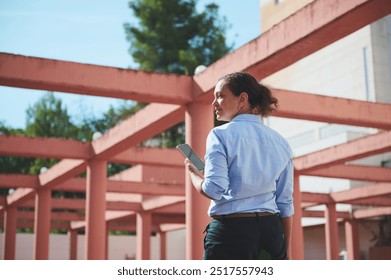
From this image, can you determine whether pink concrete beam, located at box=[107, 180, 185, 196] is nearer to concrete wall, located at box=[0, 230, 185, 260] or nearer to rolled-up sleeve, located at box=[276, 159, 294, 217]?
concrete wall, located at box=[0, 230, 185, 260]

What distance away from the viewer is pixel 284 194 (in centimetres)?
274

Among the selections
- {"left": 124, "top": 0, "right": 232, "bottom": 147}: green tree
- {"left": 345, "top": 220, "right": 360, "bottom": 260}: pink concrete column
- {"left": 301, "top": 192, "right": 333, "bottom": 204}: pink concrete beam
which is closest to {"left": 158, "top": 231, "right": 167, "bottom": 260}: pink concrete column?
{"left": 124, "top": 0, "right": 232, "bottom": 147}: green tree

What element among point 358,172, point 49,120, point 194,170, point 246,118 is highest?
point 49,120

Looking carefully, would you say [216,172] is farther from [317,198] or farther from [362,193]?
[317,198]

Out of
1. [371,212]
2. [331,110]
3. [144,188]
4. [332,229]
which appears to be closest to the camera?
[331,110]

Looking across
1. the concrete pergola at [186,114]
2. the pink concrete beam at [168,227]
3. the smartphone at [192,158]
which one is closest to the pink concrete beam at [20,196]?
the concrete pergola at [186,114]

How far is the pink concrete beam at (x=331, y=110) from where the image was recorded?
10094 millimetres

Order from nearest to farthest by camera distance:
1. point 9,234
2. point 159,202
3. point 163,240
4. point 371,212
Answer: point 9,234 → point 159,202 → point 371,212 → point 163,240

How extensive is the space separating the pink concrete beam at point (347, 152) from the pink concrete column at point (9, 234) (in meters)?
10.9

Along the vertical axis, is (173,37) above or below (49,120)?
above

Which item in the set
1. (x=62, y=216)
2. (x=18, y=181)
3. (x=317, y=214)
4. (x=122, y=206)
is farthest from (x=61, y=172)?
(x=317, y=214)

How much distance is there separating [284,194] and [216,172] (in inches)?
17.3

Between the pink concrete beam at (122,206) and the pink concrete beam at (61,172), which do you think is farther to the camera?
the pink concrete beam at (122,206)

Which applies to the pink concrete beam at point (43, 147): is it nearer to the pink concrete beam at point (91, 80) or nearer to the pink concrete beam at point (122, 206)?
the pink concrete beam at point (91, 80)
